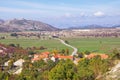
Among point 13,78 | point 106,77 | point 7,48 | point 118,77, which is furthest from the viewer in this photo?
point 7,48

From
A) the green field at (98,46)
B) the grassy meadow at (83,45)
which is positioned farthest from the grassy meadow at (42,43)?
the green field at (98,46)

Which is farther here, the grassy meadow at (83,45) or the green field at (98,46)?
the grassy meadow at (83,45)

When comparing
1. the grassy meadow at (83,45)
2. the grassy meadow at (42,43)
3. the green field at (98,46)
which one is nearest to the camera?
the green field at (98,46)

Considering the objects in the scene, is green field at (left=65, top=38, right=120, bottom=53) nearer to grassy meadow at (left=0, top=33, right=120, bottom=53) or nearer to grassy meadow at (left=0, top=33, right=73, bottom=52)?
grassy meadow at (left=0, top=33, right=120, bottom=53)

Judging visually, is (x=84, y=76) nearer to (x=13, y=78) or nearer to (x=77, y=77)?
(x=77, y=77)

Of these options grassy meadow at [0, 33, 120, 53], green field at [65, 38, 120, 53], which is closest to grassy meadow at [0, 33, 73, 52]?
grassy meadow at [0, 33, 120, 53]

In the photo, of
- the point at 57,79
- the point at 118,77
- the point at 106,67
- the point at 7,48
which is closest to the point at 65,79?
the point at 57,79

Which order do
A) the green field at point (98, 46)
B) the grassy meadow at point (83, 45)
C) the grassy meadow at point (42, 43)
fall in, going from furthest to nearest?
1. the grassy meadow at point (42, 43)
2. the grassy meadow at point (83, 45)
3. the green field at point (98, 46)

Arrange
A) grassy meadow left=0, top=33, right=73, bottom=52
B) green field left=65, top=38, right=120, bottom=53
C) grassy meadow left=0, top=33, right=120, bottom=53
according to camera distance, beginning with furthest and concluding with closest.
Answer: grassy meadow left=0, top=33, right=73, bottom=52 → grassy meadow left=0, top=33, right=120, bottom=53 → green field left=65, top=38, right=120, bottom=53

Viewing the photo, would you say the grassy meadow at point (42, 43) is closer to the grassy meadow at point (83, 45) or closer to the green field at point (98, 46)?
the grassy meadow at point (83, 45)

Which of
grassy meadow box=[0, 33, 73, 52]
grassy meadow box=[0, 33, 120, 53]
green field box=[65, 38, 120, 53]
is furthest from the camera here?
grassy meadow box=[0, 33, 73, 52]

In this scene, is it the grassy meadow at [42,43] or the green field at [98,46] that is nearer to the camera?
the green field at [98,46]
